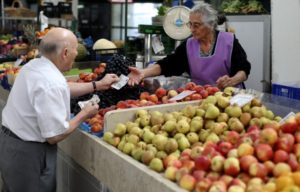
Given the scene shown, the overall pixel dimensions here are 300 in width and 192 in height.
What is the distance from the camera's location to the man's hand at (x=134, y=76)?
3.22 metres

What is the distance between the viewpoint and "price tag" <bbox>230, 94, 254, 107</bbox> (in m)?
2.32

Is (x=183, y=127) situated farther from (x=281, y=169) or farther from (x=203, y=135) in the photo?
(x=281, y=169)

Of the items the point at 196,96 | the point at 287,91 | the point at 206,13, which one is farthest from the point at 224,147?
the point at 287,91

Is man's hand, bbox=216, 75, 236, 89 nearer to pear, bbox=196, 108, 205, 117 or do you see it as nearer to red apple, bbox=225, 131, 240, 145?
pear, bbox=196, 108, 205, 117

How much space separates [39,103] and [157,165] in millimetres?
774

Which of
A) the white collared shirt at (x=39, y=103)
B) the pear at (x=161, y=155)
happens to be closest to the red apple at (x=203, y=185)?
the pear at (x=161, y=155)

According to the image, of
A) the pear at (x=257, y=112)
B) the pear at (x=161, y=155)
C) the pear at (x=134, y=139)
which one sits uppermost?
the pear at (x=257, y=112)

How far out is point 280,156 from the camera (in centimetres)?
170

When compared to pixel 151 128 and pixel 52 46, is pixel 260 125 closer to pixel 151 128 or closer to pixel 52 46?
pixel 151 128

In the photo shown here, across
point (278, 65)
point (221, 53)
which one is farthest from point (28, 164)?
point (278, 65)

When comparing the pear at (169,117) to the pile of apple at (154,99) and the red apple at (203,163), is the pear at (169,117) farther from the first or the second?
the red apple at (203,163)

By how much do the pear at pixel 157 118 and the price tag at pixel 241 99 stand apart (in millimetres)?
397

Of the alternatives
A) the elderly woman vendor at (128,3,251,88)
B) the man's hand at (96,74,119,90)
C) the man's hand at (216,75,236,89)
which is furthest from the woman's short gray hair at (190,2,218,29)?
the man's hand at (96,74,119,90)

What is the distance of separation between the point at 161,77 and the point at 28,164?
1557mm
